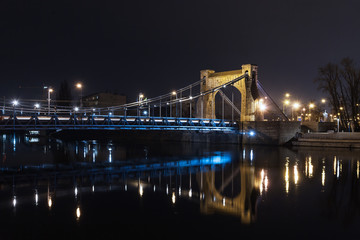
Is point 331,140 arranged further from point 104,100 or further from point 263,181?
point 104,100

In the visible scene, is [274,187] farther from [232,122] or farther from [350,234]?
[232,122]

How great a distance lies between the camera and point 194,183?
55.7 ft

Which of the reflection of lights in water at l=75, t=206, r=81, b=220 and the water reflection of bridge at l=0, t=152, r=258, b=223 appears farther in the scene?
the water reflection of bridge at l=0, t=152, r=258, b=223

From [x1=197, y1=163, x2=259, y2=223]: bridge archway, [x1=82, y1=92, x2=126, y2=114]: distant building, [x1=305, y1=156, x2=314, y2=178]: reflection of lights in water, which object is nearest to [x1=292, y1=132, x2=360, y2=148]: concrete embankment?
[x1=305, y1=156, x2=314, y2=178]: reflection of lights in water

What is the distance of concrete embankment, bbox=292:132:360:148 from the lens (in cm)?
3778

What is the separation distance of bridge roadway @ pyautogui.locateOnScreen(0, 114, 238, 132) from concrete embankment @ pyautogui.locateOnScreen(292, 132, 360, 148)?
8.15 metres

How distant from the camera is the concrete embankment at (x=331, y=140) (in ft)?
124

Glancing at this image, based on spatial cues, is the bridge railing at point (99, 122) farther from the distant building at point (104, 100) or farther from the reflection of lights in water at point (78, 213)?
the distant building at point (104, 100)

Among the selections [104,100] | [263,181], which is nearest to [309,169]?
[263,181]

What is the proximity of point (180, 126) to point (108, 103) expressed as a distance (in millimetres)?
64726

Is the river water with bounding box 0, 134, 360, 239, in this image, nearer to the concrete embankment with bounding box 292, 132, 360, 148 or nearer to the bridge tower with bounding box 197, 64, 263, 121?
the concrete embankment with bounding box 292, 132, 360, 148

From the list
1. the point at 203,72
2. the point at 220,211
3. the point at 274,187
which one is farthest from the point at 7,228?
the point at 203,72

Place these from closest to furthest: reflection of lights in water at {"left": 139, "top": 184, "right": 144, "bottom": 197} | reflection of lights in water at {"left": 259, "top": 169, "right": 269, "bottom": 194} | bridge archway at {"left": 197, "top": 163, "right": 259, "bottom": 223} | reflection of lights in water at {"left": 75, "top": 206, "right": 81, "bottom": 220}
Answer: reflection of lights in water at {"left": 75, "top": 206, "right": 81, "bottom": 220} < bridge archway at {"left": 197, "top": 163, "right": 259, "bottom": 223} < reflection of lights in water at {"left": 139, "top": 184, "right": 144, "bottom": 197} < reflection of lights in water at {"left": 259, "top": 169, "right": 269, "bottom": 194}

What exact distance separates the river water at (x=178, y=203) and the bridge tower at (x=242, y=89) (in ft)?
76.2
